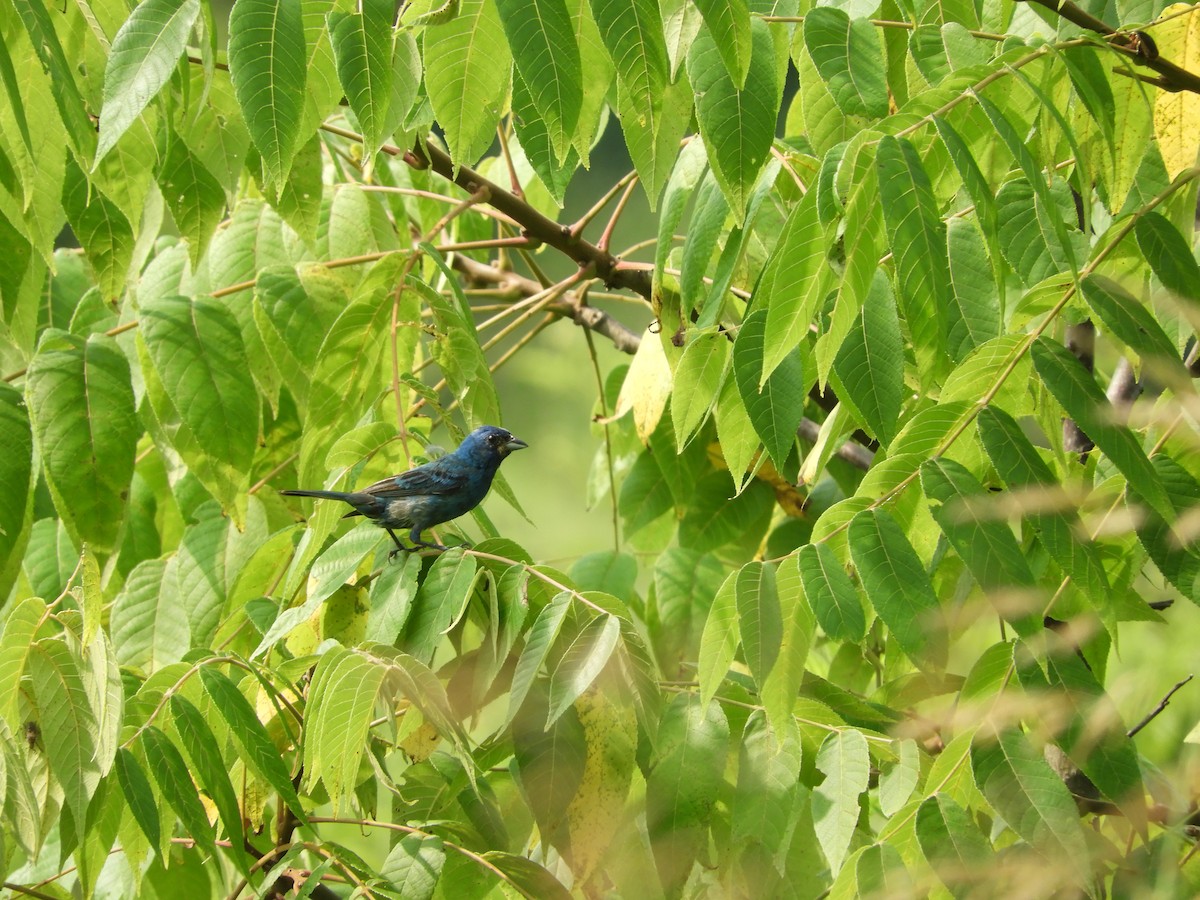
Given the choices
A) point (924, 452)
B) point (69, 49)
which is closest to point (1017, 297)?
point (924, 452)

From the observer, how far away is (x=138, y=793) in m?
1.97

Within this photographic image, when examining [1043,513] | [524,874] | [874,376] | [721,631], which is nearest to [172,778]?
[524,874]

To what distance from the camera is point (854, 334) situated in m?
1.83

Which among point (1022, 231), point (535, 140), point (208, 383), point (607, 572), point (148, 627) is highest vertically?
point (535, 140)

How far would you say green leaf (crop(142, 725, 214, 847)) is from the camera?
6.39ft

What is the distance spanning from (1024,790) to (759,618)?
1.43 feet

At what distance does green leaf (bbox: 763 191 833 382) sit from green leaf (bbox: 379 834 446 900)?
0.97 meters

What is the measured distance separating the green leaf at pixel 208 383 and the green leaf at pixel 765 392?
1.14 metres

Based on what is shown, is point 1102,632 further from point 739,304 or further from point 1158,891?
point 739,304

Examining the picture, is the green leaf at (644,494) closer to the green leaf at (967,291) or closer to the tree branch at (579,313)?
the tree branch at (579,313)

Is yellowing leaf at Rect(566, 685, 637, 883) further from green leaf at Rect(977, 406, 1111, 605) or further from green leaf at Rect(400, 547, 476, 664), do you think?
green leaf at Rect(977, 406, 1111, 605)

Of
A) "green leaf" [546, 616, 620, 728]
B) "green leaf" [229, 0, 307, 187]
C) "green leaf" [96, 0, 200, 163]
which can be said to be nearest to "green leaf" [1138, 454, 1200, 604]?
"green leaf" [546, 616, 620, 728]

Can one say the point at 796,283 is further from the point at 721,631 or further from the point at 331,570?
the point at 331,570

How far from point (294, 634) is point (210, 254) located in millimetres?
1050
